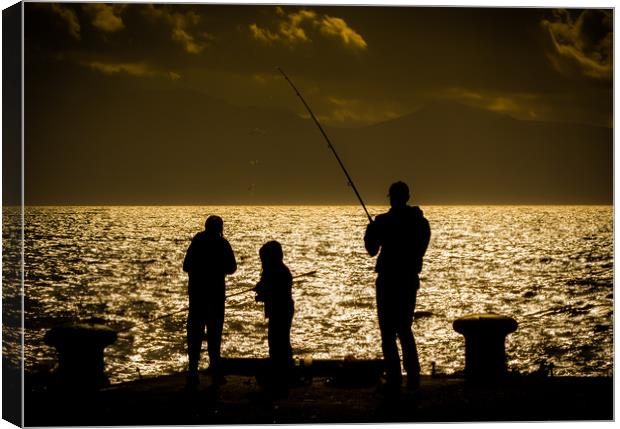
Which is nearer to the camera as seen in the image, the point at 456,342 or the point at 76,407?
the point at 76,407

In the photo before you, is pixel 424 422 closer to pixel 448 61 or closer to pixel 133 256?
pixel 448 61

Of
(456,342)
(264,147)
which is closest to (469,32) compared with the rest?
(456,342)

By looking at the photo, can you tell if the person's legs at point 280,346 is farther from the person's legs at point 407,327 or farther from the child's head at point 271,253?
the person's legs at point 407,327

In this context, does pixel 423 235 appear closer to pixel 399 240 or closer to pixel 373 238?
pixel 399 240

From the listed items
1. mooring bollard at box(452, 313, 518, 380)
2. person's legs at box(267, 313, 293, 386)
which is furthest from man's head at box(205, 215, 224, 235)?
mooring bollard at box(452, 313, 518, 380)

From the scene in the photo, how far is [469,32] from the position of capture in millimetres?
9242

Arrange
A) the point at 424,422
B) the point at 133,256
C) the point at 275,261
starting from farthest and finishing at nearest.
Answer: the point at 133,256, the point at 275,261, the point at 424,422

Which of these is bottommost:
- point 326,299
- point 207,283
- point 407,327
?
point 407,327

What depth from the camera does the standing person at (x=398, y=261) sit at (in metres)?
7.31

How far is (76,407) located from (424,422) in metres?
2.65

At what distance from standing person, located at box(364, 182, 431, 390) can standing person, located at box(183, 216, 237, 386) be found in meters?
1.35

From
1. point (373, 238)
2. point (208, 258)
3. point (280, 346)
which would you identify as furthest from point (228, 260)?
point (373, 238)

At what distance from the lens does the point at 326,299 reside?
59.1 metres

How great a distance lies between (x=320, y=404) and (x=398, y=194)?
1726 mm
